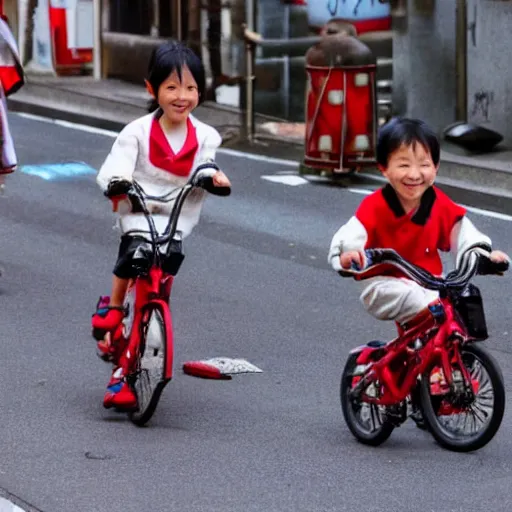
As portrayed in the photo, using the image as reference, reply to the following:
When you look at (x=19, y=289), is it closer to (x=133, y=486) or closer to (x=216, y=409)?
(x=216, y=409)

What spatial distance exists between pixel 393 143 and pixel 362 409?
1112 mm

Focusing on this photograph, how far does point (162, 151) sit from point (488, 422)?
71.8 inches

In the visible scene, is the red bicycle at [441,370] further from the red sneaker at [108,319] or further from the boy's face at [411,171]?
the red sneaker at [108,319]

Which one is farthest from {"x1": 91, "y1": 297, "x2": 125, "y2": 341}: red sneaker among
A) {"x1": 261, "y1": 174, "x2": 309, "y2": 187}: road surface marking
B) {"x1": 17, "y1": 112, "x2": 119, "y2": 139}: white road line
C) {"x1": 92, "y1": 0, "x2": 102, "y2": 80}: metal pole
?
{"x1": 92, "y1": 0, "x2": 102, "y2": 80}: metal pole

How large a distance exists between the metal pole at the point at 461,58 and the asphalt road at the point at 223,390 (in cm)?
418

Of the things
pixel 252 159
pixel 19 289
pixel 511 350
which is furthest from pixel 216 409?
pixel 252 159

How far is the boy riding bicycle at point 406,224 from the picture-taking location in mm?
6270

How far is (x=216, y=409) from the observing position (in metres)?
7.29

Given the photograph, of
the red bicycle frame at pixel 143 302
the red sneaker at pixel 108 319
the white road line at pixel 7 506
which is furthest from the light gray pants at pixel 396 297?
the white road line at pixel 7 506

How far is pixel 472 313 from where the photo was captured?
621cm

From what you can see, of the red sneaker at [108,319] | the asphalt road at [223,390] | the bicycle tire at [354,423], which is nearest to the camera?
the asphalt road at [223,390]

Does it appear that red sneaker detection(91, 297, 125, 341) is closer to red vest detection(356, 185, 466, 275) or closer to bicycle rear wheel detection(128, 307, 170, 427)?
bicycle rear wheel detection(128, 307, 170, 427)

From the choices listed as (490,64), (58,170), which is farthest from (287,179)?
(490,64)

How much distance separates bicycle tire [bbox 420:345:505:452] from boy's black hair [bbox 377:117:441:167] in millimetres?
779
